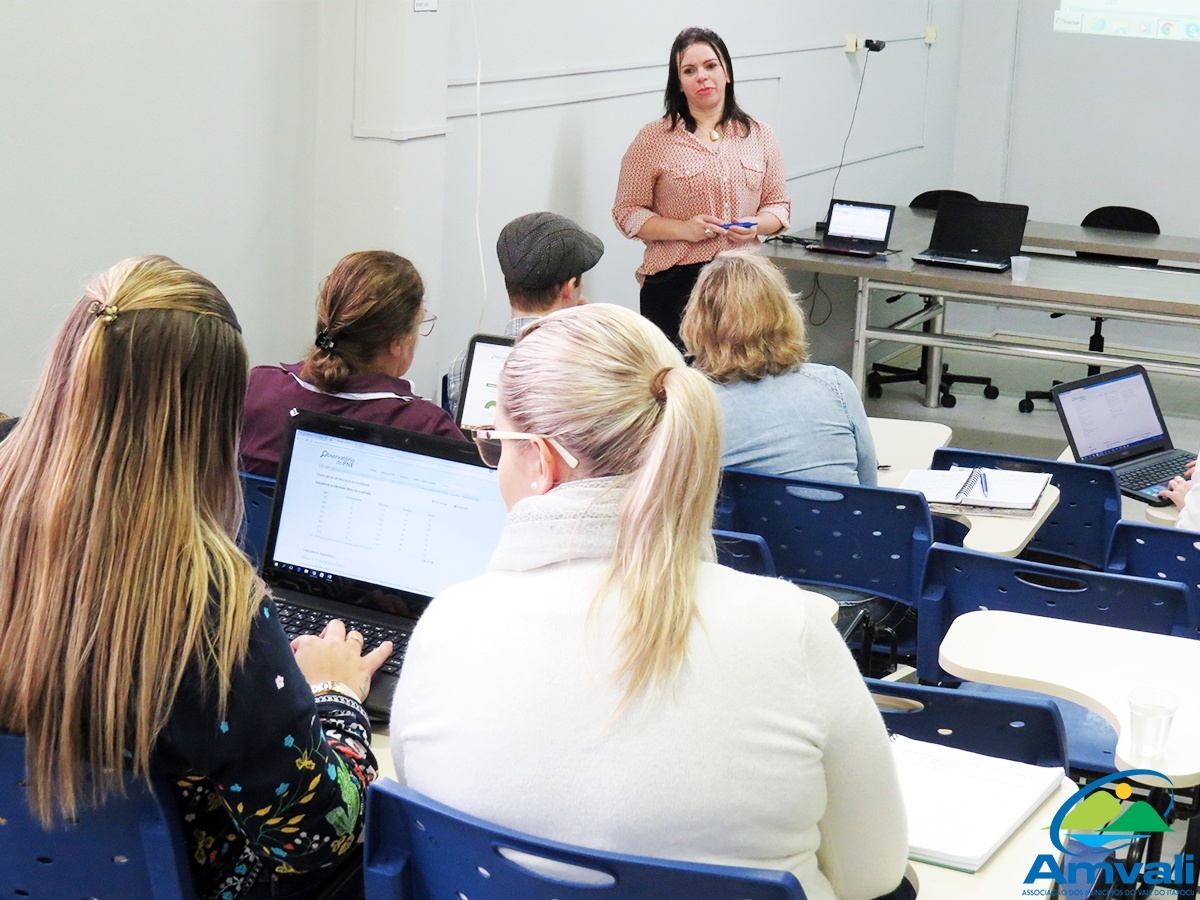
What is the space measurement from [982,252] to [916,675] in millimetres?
3269

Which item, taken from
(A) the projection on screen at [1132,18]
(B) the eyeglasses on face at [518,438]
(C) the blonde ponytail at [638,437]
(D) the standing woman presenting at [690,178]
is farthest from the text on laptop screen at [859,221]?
(C) the blonde ponytail at [638,437]

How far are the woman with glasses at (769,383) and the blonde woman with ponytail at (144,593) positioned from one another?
1.53 meters

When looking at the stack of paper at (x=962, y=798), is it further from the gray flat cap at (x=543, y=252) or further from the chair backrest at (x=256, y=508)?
the gray flat cap at (x=543, y=252)

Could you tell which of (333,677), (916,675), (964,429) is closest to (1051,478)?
(916,675)

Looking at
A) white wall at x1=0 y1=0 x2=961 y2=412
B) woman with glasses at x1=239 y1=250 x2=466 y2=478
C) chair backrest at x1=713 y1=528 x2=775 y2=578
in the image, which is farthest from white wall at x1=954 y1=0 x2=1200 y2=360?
woman with glasses at x1=239 y1=250 x2=466 y2=478

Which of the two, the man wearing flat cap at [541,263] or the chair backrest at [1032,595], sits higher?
the man wearing flat cap at [541,263]

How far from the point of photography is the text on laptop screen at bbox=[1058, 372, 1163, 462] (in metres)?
3.34

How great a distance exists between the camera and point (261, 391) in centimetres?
225

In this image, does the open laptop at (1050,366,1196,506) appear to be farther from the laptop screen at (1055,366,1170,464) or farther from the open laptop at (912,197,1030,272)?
the open laptop at (912,197,1030,272)

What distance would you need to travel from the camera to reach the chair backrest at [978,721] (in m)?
1.49

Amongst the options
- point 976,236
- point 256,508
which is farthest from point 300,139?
point 976,236

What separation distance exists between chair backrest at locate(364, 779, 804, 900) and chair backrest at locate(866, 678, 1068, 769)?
0.55m

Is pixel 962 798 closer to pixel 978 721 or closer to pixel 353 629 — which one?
pixel 978 721

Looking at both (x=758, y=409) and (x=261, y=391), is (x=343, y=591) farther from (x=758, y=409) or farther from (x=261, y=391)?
(x=758, y=409)
